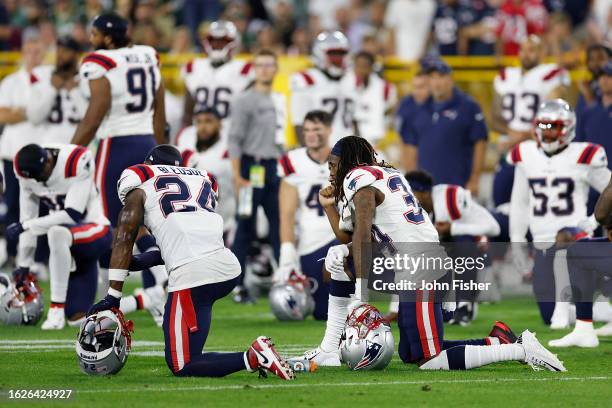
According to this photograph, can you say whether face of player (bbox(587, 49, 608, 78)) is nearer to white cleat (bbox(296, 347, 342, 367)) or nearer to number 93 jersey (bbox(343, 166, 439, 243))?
number 93 jersey (bbox(343, 166, 439, 243))

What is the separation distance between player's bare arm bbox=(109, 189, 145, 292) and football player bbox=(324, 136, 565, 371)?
1048 mm

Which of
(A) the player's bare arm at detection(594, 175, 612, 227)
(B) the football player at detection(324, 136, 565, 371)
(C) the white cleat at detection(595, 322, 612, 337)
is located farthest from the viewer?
(C) the white cleat at detection(595, 322, 612, 337)

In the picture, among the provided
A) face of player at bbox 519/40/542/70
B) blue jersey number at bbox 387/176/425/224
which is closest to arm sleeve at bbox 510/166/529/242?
blue jersey number at bbox 387/176/425/224

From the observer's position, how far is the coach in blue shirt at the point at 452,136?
12977 mm

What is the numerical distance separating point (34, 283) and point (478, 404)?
14.5 ft

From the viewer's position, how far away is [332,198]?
8.15m

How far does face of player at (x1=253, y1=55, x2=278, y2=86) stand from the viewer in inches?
495

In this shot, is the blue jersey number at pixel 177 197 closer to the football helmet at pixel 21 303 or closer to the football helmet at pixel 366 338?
the football helmet at pixel 366 338

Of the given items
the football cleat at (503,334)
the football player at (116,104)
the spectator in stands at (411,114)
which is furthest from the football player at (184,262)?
the spectator in stands at (411,114)

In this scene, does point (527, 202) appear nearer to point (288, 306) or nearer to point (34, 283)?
point (288, 306)

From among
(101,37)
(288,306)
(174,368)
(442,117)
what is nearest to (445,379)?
(174,368)

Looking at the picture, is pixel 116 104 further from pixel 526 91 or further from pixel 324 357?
pixel 526 91

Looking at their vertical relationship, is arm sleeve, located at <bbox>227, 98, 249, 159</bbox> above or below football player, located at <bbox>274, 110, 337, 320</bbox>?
above

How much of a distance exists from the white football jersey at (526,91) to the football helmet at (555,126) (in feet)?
10.2
